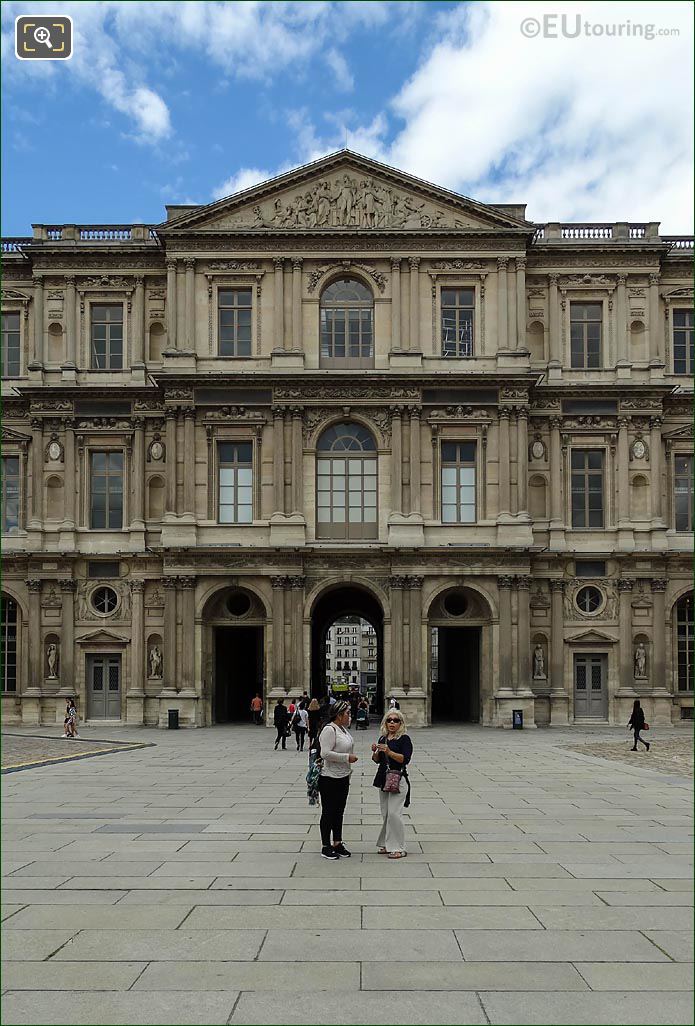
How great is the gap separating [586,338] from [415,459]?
975cm

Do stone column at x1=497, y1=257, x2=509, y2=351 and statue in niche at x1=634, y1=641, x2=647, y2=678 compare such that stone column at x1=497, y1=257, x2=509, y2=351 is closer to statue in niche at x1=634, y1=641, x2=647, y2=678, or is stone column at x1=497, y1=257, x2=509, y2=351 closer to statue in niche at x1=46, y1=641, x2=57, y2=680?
statue in niche at x1=634, y1=641, x2=647, y2=678

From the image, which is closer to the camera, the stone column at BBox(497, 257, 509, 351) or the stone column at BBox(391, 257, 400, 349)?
the stone column at BBox(391, 257, 400, 349)

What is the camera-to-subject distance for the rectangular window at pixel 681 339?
4703 centimetres

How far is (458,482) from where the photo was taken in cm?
4438

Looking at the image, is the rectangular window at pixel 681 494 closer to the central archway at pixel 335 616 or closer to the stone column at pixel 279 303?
the central archway at pixel 335 616

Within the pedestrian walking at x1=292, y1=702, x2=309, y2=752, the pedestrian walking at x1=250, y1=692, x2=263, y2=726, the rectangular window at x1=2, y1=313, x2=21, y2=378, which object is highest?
the rectangular window at x1=2, y1=313, x2=21, y2=378

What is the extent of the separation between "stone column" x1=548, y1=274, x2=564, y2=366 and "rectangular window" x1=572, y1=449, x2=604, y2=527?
427cm

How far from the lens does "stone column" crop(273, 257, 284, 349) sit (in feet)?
146

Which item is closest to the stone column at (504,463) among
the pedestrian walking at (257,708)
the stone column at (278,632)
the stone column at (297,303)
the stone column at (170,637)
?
the stone column at (297,303)

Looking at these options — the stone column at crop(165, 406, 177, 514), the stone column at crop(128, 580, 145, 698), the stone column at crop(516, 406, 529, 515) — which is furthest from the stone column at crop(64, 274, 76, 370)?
the stone column at crop(516, 406, 529, 515)

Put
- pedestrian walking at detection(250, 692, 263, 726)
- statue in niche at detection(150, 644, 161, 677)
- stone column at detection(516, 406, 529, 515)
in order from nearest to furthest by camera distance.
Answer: pedestrian walking at detection(250, 692, 263, 726), stone column at detection(516, 406, 529, 515), statue in niche at detection(150, 644, 161, 677)

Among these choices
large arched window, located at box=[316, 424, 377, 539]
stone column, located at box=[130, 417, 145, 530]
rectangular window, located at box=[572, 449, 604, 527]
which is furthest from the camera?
rectangular window, located at box=[572, 449, 604, 527]

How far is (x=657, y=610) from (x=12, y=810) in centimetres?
3245

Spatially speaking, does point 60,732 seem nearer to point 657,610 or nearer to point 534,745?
point 534,745
